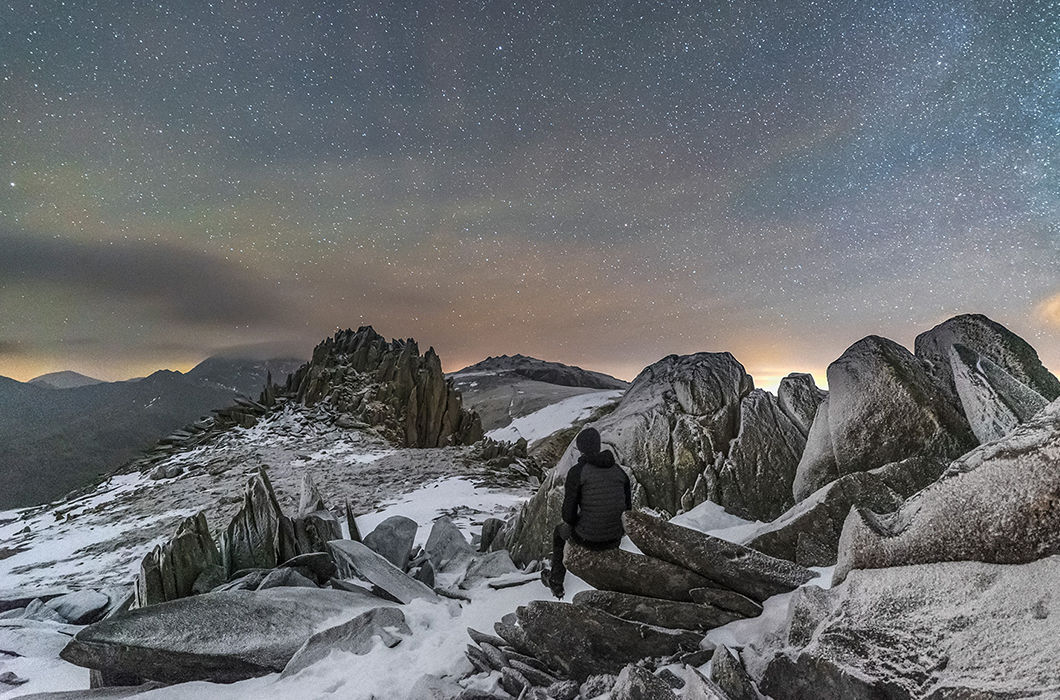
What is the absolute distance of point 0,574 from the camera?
1334cm

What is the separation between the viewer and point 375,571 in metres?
8.68

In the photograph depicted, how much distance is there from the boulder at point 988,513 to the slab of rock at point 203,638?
720 cm

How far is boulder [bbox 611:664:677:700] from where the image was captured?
4.09m

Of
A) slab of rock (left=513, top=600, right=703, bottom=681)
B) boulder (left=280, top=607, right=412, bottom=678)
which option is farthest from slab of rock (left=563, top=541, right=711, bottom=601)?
boulder (left=280, top=607, right=412, bottom=678)

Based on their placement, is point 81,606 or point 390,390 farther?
point 390,390

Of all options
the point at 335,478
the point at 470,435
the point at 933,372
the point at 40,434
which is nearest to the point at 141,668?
the point at 933,372

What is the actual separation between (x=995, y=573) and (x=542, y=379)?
472 feet

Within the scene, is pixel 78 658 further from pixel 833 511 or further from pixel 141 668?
pixel 833 511

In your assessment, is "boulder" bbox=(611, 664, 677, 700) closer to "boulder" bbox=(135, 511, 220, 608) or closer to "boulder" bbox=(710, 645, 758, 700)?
"boulder" bbox=(710, 645, 758, 700)

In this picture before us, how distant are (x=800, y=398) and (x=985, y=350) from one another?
3444mm

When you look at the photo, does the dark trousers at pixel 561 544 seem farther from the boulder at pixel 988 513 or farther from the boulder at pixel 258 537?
the boulder at pixel 258 537

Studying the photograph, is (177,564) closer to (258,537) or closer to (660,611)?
(258,537)

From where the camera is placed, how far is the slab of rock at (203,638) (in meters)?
5.78

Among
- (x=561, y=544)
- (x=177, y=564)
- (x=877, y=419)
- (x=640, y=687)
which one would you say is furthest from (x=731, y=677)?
(x=177, y=564)
